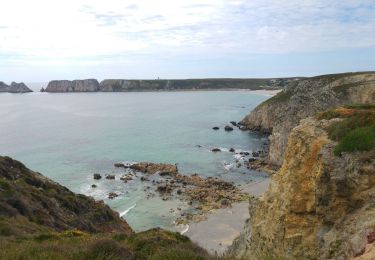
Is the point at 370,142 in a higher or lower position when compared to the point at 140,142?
higher

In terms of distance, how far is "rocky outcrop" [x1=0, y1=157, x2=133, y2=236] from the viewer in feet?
87.5

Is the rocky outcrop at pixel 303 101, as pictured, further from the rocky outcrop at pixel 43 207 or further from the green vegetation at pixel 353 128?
the green vegetation at pixel 353 128

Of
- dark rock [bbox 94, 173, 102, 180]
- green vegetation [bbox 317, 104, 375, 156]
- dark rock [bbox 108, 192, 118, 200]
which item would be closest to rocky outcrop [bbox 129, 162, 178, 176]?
dark rock [bbox 94, 173, 102, 180]

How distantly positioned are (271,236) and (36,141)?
3070 inches

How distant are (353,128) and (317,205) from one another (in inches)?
139

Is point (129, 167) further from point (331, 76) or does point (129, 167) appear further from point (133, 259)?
point (331, 76)

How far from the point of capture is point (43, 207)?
101ft

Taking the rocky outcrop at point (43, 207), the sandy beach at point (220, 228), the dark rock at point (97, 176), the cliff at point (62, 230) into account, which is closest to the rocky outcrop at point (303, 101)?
the sandy beach at point (220, 228)

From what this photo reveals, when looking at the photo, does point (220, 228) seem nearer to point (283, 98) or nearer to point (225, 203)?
point (225, 203)

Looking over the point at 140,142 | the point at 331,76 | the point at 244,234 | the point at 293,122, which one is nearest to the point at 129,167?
the point at 140,142

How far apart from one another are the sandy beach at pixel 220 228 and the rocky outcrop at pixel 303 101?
830 inches

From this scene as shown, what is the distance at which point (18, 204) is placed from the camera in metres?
28.2

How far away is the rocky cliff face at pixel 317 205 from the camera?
12.8m

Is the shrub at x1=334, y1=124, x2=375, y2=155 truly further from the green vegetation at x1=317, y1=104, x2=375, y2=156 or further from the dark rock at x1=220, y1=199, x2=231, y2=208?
the dark rock at x1=220, y1=199, x2=231, y2=208
